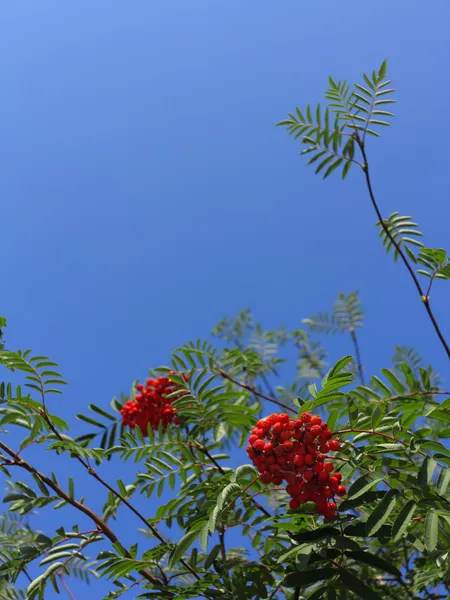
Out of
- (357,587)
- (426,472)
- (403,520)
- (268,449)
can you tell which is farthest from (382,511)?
(268,449)

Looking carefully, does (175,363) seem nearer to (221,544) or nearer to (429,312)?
(221,544)

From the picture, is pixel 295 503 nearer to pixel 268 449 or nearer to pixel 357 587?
pixel 268 449

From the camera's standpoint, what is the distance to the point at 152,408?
4.06 meters

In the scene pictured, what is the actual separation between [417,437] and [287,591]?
162 centimetres

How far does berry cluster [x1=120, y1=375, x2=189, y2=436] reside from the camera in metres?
4.04

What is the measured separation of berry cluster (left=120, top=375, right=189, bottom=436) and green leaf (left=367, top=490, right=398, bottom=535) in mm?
2298

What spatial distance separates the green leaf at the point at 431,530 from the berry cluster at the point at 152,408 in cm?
248

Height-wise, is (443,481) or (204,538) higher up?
(204,538)

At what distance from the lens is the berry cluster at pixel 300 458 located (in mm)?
2188

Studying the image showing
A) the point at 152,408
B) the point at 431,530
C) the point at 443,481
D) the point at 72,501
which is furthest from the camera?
the point at 152,408

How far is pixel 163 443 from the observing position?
10.6 feet

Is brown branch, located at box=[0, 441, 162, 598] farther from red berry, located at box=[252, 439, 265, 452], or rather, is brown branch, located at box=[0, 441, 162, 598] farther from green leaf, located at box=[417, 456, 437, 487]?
green leaf, located at box=[417, 456, 437, 487]

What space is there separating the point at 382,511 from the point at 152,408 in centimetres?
243

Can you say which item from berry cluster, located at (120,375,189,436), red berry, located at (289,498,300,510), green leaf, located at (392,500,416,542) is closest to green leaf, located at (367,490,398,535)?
green leaf, located at (392,500,416,542)
